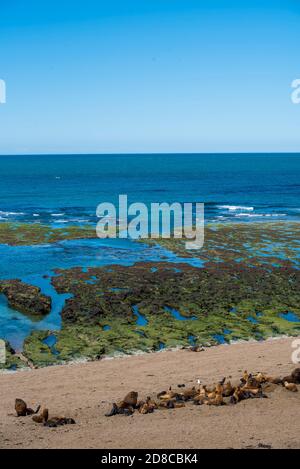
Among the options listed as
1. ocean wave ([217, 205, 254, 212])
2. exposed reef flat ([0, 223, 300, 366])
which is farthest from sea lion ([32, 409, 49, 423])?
ocean wave ([217, 205, 254, 212])

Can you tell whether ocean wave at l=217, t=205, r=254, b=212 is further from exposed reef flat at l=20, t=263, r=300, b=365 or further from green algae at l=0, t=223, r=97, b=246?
exposed reef flat at l=20, t=263, r=300, b=365

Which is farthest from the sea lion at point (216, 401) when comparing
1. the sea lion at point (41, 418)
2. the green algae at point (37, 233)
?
the green algae at point (37, 233)

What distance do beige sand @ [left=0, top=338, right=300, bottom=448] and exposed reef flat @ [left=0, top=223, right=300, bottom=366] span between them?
82.7 inches

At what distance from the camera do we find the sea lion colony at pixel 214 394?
17547 mm

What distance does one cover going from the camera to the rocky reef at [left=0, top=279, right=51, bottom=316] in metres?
30.6

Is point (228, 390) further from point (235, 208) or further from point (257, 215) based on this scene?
point (235, 208)

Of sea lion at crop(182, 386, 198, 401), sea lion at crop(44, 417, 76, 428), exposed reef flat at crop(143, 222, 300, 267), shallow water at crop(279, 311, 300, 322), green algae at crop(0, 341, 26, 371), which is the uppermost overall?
exposed reef flat at crop(143, 222, 300, 267)

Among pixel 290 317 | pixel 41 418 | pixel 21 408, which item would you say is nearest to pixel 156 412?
pixel 41 418

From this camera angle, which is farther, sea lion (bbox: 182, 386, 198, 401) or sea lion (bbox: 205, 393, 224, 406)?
sea lion (bbox: 182, 386, 198, 401)

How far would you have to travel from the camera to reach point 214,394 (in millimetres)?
18000

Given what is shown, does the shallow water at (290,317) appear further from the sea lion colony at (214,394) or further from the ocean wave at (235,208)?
the ocean wave at (235,208)
